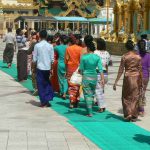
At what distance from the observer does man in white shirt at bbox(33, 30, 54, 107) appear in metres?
10.8

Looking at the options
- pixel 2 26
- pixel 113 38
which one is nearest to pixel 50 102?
pixel 113 38

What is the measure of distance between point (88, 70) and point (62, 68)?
2.76 m

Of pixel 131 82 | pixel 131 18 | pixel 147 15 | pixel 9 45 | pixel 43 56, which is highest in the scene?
pixel 147 15

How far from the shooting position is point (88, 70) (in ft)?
32.2

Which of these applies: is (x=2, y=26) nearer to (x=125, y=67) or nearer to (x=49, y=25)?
(x=49, y=25)

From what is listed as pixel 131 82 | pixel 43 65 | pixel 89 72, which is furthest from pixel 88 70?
pixel 43 65

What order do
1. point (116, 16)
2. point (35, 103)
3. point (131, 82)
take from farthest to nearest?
1. point (116, 16)
2. point (35, 103)
3. point (131, 82)

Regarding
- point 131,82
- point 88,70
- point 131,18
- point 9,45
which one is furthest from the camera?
point 131,18

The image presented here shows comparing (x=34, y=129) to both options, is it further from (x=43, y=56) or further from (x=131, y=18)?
(x=131, y=18)

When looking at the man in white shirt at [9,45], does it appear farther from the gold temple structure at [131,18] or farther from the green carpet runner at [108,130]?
the gold temple structure at [131,18]

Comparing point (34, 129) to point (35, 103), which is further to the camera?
point (35, 103)

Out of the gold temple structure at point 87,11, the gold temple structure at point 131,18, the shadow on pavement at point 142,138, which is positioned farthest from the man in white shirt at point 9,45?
the shadow on pavement at point 142,138

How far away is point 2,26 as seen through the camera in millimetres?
61562

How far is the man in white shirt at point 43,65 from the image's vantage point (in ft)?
35.5
